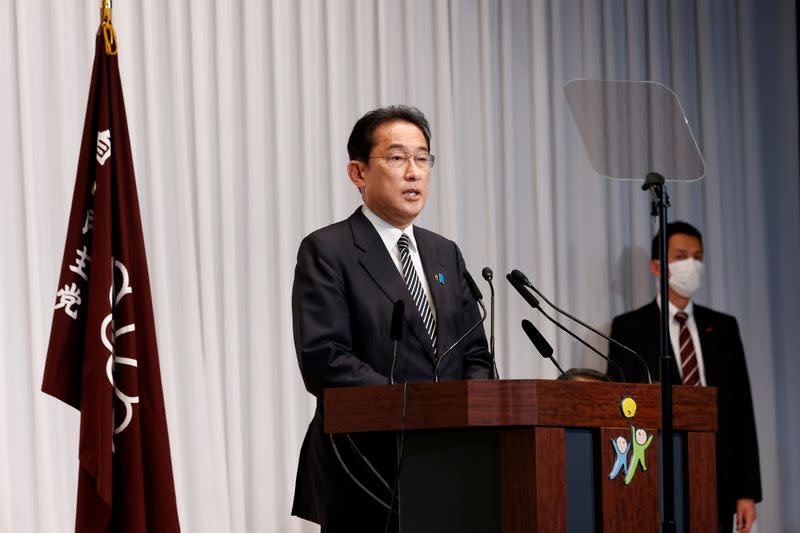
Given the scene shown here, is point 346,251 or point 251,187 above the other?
point 251,187

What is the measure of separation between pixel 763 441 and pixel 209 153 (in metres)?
3.25

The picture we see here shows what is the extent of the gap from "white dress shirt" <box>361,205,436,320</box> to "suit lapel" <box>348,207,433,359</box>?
0.12 ft

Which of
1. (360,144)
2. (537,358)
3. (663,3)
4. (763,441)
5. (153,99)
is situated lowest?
(763,441)

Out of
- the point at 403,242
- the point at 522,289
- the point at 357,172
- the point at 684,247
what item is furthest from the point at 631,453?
the point at 684,247

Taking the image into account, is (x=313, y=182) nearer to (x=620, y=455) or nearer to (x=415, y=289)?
(x=415, y=289)

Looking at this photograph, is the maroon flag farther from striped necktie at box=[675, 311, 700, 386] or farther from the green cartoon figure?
striped necktie at box=[675, 311, 700, 386]

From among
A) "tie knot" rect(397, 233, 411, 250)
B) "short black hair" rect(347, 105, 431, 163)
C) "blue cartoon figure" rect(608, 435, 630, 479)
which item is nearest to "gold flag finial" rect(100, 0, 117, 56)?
"short black hair" rect(347, 105, 431, 163)

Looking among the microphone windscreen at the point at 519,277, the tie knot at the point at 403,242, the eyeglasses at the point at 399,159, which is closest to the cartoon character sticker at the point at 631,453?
the microphone windscreen at the point at 519,277

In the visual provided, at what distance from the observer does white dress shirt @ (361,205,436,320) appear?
348cm

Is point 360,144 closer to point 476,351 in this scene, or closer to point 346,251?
point 346,251

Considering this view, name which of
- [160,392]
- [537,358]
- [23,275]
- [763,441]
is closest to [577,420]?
[160,392]

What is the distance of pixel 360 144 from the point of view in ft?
12.1

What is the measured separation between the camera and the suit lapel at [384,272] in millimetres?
3303

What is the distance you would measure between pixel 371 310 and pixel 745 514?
9.46 feet
